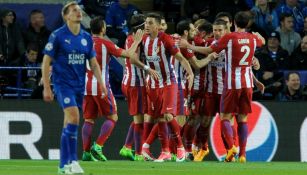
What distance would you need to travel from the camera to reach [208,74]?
2150cm

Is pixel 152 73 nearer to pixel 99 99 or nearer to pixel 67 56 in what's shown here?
pixel 99 99

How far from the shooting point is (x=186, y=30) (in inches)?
844

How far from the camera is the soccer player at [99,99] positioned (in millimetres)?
20016

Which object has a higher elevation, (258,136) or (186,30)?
(186,30)

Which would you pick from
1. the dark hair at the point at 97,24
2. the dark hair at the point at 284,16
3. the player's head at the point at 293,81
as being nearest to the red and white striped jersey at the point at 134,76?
the dark hair at the point at 97,24

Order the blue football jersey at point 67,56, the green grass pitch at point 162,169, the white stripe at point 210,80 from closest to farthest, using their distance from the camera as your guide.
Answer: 1. the blue football jersey at point 67,56
2. the green grass pitch at point 162,169
3. the white stripe at point 210,80

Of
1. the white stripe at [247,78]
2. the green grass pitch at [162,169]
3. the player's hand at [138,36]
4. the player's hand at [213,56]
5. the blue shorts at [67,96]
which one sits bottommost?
the green grass pitch at [162,169]

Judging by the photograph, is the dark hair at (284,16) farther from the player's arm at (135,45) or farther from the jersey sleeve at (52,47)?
the jersey sleeve at (52,47)

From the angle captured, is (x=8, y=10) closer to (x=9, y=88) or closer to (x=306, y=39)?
(x=9, y=88)

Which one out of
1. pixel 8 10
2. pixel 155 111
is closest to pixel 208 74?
pixel 155 111

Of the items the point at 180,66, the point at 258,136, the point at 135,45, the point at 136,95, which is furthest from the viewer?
the point at 258,136

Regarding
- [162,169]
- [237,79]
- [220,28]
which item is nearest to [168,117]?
[237,79]

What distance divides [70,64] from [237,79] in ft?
15.9

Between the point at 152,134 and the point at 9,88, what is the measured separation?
3884 mm
